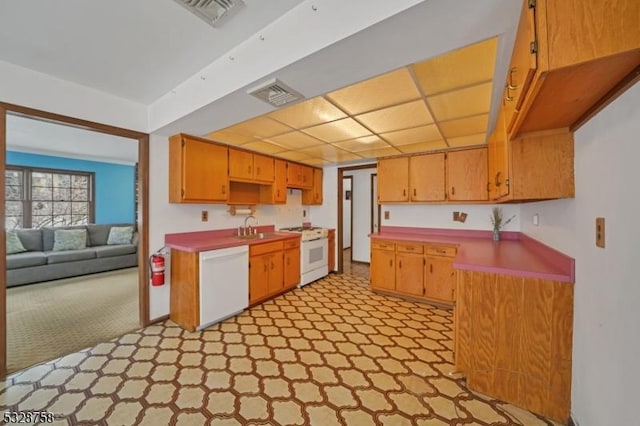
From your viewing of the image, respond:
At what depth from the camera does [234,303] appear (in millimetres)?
3047

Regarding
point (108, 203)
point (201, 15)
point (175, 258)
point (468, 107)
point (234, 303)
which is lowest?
point (234, 303)

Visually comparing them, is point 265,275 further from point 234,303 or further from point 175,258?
point 175,258

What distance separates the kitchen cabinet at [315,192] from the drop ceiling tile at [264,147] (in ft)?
4.17

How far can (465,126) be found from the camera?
2.73m

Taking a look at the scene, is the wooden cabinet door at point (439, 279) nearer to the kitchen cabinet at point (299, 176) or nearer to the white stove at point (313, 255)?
the white stove at point (313, 255)

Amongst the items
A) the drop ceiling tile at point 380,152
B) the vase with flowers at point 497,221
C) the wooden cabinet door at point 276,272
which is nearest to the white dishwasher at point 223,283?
the wooden cabinet door at point 276,272

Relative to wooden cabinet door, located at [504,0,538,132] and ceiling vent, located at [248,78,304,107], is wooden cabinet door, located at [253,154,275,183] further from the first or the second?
wooden cabinet door, located at [504,0,538,132]

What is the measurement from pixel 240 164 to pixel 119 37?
1942 mm

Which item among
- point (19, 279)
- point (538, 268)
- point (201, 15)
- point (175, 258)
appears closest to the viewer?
point (201, 15)

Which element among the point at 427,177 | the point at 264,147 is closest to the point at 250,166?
the point at 264,147

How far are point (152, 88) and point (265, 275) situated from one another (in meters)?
2.50

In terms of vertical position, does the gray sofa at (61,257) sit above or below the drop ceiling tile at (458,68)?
below

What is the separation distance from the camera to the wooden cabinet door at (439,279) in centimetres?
331

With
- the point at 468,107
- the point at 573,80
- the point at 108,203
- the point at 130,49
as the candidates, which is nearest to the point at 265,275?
the point at 130,49
